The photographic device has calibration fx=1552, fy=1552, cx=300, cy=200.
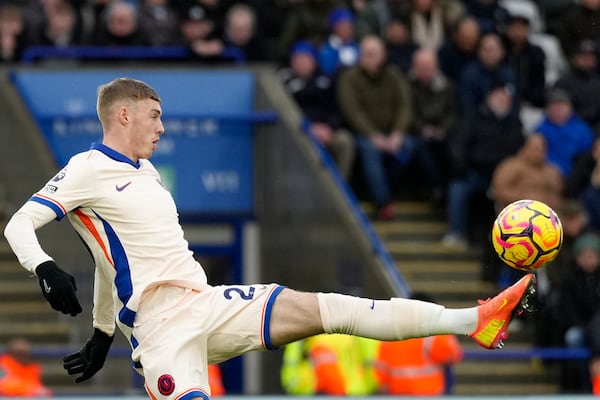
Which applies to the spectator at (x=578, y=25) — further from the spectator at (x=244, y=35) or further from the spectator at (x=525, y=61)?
the spectator at (x=244, y=35)

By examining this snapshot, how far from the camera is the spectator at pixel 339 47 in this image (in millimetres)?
15820

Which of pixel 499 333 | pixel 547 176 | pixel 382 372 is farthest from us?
pixel 547 176

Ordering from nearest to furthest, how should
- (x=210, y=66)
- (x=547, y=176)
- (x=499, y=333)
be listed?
1. (x=499, y=333)
2. (x=547, y=176)
3. (x=210, y=66)

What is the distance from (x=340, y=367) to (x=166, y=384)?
549 cm

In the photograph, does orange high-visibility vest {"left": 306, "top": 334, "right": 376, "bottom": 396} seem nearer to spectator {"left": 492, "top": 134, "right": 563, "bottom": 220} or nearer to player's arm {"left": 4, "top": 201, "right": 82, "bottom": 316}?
spectator {"left": 492, "top": 134, "right": 563, "bottom": 220}

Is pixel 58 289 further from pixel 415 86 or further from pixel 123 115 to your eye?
pixel 415 86

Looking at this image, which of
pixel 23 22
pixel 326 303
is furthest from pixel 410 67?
pixel 326 303

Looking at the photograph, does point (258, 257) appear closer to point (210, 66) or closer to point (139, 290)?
point (210, 66)

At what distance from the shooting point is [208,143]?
1558 centimetres

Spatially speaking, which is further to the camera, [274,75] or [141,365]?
[274,75]

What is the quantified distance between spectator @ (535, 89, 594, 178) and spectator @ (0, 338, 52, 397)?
5.46 metres

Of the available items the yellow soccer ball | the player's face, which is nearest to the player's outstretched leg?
the yellow soccer ball

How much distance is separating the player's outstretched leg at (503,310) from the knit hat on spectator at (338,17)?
8.85 m

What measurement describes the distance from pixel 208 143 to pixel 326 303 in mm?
8208
